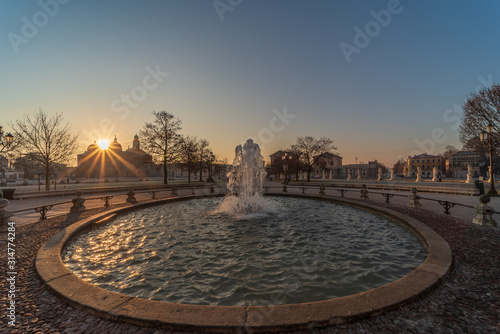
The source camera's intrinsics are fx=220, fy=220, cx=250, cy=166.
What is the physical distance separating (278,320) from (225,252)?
364 cm

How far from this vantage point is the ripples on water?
4.44 meters

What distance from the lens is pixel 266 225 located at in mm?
9578

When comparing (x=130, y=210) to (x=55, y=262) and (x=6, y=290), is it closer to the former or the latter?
(x=55, y=262)

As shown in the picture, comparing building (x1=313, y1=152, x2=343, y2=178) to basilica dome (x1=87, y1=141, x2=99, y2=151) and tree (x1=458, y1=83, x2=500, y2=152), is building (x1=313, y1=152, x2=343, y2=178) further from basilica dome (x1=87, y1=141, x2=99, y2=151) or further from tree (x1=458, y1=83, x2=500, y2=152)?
basilica dome (x1=87, y1=141, x2=99, y2=151)

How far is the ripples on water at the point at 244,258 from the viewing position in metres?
4.44

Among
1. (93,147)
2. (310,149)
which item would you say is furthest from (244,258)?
(93,147)

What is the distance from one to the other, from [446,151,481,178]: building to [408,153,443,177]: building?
4.56 m

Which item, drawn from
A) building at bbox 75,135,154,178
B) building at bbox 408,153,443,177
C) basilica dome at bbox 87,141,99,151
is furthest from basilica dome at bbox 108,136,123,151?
building at bbox 408,153,443,177

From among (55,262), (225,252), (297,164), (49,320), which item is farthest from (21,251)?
(297,164)

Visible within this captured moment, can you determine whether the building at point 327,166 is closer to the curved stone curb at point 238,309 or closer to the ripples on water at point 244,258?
the ripples on water at point 244,258

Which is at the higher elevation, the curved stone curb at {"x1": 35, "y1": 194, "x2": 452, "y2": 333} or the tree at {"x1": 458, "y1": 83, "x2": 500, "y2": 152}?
the tree at {"x1": 458, "y1": 83, "x2": 500, "y2": 152}

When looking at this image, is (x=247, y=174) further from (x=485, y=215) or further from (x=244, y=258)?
(x=485, y=215)

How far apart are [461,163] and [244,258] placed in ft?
414

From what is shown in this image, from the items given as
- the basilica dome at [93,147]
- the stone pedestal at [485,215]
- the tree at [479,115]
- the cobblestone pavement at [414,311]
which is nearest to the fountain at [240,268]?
the cobblestone pavement at [414,311]
